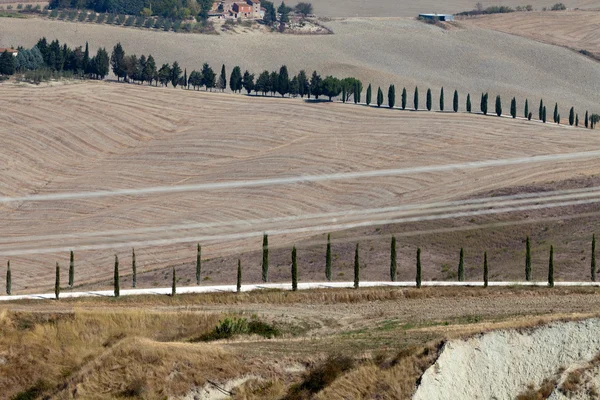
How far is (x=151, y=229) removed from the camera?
335 ft

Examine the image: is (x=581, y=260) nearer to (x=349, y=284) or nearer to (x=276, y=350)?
(x=349, y=284)

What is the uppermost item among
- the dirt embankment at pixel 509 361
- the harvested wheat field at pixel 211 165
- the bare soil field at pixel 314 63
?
the dirt embankment at pixel 509 361

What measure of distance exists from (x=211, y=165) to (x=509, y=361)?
9161 centimetres

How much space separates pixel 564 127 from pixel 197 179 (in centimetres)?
4037

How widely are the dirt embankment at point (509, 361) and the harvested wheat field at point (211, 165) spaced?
4394 cm

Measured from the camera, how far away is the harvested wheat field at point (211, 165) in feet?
328

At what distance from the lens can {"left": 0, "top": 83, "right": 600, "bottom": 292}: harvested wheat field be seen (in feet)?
328

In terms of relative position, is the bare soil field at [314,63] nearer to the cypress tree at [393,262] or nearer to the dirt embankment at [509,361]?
the cypress tree at [393,262]

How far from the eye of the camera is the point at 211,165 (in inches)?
5044

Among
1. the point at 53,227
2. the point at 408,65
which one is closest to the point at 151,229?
the point at 53,227

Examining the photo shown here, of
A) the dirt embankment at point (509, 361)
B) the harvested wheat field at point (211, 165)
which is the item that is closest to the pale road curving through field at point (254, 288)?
the harvested wheat field at point (211, 165)

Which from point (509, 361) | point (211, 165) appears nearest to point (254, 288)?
point (509, 361)

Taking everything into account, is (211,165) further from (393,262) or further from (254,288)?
(254,288)

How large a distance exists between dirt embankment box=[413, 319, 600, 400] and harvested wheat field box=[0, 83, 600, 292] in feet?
144
